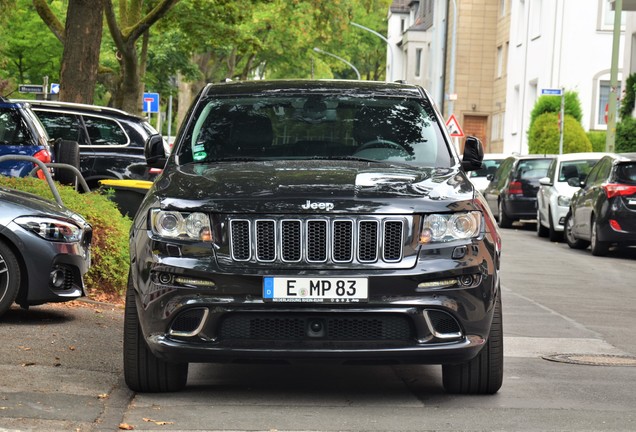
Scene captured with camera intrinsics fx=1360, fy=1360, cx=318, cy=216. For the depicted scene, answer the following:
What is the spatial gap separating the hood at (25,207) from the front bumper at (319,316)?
2.84 metres

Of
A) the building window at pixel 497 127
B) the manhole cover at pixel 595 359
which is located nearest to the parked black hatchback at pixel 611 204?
the manhole cover at pixel 595 359

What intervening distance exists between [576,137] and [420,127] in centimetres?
3518

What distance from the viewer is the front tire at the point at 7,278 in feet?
30.6

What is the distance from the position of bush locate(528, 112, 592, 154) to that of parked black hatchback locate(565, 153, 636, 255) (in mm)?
21045

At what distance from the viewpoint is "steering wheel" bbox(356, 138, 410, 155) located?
8.22 metres

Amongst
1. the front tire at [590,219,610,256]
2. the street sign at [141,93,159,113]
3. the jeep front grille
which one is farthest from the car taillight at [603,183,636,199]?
the street sign at [141,93,159,113]

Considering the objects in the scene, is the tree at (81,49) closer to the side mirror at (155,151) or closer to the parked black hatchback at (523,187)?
the parked black hatchback at (523,187)

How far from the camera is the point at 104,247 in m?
11.7

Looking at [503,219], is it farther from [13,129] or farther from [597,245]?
[13,129]

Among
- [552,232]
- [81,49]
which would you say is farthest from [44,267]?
[552,232]

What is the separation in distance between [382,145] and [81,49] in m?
12.9

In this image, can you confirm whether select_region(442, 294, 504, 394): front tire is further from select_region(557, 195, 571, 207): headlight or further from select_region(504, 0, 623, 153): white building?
select_region(504, 0, 623, 153): white building

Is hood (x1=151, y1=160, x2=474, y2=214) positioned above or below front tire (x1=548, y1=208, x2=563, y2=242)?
above

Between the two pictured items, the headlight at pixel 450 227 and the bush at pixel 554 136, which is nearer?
the headlight at pixel 450 227
